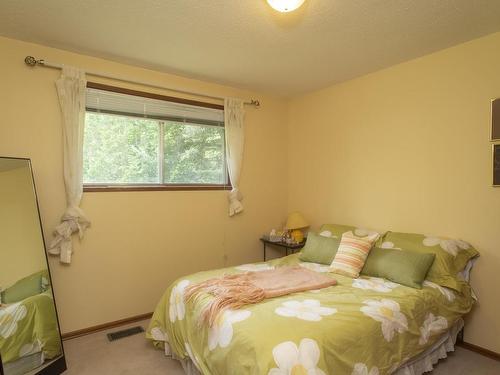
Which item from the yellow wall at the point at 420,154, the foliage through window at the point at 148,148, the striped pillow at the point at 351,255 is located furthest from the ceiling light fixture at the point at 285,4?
the striped pillow at the point at 351,255

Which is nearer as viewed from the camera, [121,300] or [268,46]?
[268,46]

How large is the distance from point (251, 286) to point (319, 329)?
622 millimetres

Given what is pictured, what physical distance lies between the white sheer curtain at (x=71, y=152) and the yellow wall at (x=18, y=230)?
0.82ft

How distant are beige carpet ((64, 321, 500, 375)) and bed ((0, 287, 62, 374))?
0.69ft

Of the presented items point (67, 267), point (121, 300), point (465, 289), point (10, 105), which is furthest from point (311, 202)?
point (10, 105)

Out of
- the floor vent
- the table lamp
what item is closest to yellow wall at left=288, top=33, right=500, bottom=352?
the table lamp

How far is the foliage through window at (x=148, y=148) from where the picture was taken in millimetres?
2764

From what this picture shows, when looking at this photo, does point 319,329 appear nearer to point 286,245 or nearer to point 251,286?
point 251,286

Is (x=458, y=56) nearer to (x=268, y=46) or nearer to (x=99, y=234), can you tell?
(x=268, y=46)

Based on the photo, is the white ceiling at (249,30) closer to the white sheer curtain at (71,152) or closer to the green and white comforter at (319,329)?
the white sheer curtain at (71,152)

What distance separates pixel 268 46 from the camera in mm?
2461

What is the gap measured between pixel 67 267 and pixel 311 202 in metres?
2.56

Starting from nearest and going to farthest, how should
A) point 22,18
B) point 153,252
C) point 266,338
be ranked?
point 266,338, point 22,18, point 153,252

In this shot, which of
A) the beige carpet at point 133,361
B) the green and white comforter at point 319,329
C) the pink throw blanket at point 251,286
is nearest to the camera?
the green and white comforter at point 319,329
